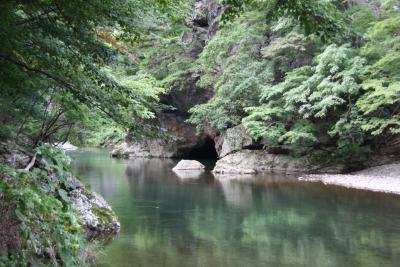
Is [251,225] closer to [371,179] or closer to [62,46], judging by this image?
[62,46]

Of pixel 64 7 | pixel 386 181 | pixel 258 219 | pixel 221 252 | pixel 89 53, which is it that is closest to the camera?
pixel 64 7

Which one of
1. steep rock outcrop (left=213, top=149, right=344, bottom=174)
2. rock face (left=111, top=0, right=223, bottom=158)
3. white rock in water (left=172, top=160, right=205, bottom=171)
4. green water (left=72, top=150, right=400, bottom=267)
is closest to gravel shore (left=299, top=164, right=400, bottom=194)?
green water (left=72, top=150, right=400, bottom=267)

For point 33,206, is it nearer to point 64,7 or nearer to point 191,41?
point 64,7

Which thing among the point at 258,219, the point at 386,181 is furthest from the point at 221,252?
the point at 386,181

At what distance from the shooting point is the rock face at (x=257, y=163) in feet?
78.1

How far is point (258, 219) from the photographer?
1272cm

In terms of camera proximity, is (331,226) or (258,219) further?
(258,219)

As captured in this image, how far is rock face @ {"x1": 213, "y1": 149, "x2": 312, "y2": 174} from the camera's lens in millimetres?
23812

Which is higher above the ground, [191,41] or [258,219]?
[191,41]

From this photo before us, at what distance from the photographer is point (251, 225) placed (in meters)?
11.9

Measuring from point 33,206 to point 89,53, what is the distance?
260 cm

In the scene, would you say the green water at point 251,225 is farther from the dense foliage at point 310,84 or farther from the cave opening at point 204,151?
the cave opening at point 204,151

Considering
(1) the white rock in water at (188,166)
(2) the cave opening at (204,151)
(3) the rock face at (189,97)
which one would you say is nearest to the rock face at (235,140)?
(1) the white rock in water at (188,166)

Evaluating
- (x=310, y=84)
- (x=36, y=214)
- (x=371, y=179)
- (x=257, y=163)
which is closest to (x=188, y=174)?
(x=257, y=163)
